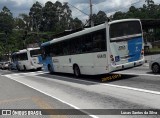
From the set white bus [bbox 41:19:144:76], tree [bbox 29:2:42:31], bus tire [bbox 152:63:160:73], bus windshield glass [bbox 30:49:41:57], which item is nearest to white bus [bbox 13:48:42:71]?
bus windshield glass [bbox 30:49:41:57]

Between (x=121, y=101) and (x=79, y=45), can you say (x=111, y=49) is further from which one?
(x=121, y=101)

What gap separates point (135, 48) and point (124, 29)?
1236 millimetres

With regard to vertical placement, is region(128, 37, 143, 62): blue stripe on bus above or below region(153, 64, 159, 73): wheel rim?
above

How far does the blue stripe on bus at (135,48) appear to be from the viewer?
1650cm

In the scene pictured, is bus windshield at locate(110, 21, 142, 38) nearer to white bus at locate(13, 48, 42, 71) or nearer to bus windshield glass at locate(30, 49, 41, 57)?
white bus at locate(13, 48, 42, 71)

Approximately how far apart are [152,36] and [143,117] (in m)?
96.5

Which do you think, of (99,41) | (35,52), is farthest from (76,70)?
(35,52)

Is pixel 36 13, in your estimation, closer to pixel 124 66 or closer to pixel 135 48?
pixel 135 48

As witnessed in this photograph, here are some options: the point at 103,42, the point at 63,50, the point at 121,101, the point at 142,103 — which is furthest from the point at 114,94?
the point at 63,50

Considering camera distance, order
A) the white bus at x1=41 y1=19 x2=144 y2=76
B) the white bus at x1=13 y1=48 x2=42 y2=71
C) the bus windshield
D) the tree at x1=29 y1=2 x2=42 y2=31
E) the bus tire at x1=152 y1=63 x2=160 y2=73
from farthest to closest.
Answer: the tree at x1=29 y1=2 x2=42 y2=31, the white bus at x1=13 y1=48 x2=42 y2=71, the bus tire at x1=152 y1=63 x2=160 y2=73, the bus windshield, the white bus at x1=41 y1=19 x2=144 y2=76

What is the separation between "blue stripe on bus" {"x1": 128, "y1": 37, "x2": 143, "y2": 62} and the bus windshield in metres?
0.44

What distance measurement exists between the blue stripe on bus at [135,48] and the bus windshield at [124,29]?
438mm

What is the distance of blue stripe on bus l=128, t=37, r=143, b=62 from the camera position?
16500 mm

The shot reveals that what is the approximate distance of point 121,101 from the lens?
34.2 ft
